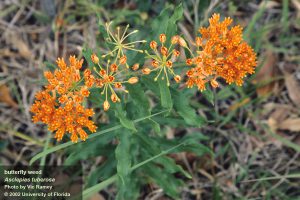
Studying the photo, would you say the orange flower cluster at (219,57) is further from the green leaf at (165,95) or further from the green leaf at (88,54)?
the green leaf at (88,54)

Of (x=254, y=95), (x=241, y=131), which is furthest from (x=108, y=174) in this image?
(x=254, y=95)

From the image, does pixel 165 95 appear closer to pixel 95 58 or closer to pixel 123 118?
pixel 123 118

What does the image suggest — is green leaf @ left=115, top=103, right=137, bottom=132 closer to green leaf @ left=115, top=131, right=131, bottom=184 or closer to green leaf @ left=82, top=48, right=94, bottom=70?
green leaf @ left=82, top=48, right=94, bottom=70

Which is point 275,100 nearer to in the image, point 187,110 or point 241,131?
point 241,131

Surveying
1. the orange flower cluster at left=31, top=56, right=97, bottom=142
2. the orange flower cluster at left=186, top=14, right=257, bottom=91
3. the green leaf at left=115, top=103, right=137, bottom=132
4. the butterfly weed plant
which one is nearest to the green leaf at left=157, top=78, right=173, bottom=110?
the butterfly weed plant

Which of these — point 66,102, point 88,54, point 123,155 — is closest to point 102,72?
point 88,54
